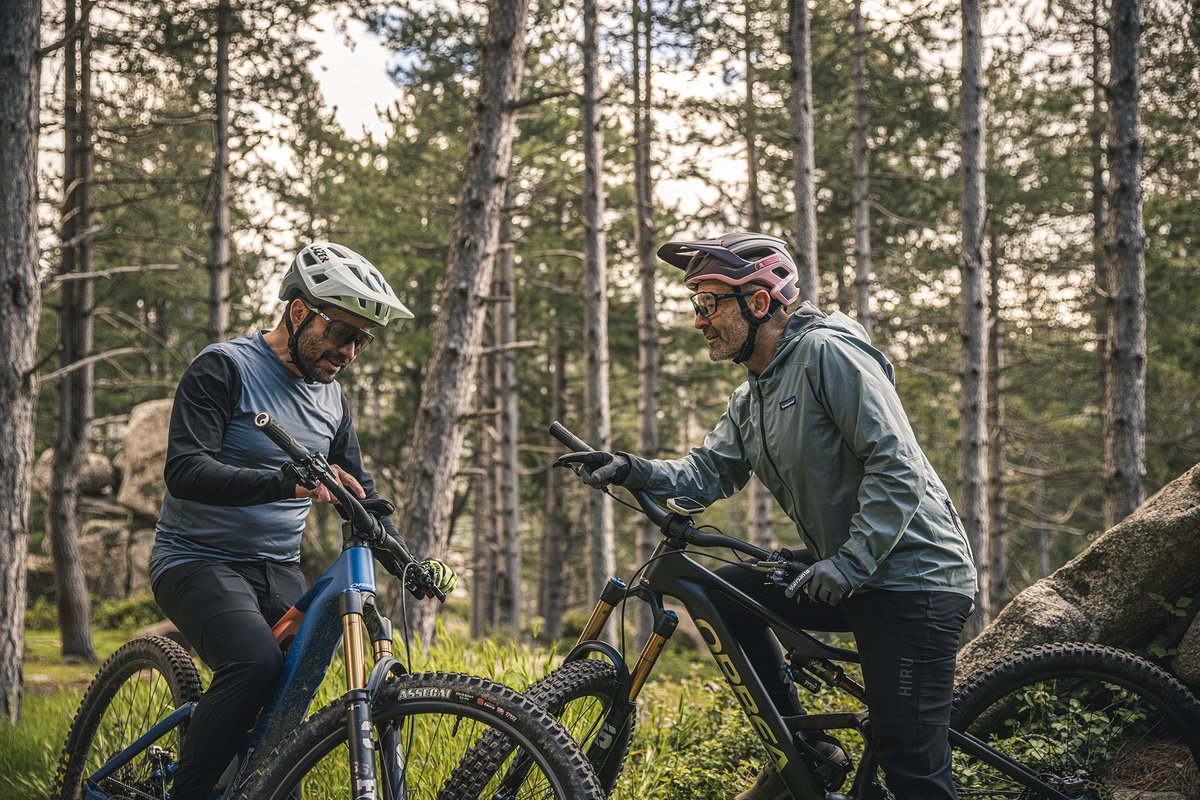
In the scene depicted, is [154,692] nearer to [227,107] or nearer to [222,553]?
[222,553]

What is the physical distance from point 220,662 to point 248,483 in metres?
0.65

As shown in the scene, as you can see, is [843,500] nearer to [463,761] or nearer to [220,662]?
[463,761]

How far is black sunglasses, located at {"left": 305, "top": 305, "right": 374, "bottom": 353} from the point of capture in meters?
3.59

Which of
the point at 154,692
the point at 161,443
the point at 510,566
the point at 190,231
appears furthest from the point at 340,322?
the point at 190,231

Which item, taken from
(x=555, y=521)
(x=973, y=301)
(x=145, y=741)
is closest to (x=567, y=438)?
(x=145, y=741)

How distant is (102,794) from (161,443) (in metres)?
16.9

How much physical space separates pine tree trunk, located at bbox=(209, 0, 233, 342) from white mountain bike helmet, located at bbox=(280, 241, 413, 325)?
10107 millimetres

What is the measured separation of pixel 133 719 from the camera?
172 inches

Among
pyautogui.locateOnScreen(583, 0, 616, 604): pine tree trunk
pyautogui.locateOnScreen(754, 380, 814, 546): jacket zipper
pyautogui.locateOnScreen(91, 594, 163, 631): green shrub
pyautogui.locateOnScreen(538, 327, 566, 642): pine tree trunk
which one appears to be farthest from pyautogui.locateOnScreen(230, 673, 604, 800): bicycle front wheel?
pyautogui.locateOnScreen(538, 327, 566, 642): pine tree trunk

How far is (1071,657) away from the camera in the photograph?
351 cm

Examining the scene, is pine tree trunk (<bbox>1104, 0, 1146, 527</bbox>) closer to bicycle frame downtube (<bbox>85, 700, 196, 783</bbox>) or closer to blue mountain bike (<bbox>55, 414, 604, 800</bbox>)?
blue mountain bike (<bbox>55, 414, 604, 800</bbox>)

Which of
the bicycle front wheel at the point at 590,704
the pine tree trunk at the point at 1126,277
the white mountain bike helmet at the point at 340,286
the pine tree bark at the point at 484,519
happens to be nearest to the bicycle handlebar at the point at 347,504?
the bicycle front wheel at the point at 590,704

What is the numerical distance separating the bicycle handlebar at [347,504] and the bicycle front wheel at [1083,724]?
2094 mm

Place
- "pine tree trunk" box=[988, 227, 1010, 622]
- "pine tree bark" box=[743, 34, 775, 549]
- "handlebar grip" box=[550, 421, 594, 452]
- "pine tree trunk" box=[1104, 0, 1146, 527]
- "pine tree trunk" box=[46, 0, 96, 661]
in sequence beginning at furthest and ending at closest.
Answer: "pine tree trunk" box=[988, 227, 1010, 622]
"pine tree bark" box=[743, 34, 775, 549]
"pine tree trunk" box=[46, 0, 96, 661]
"pine tree trunk" box=[1104, 0, 1146, 527]
"handlebar grip" box=[550, 421, 594, 452]
